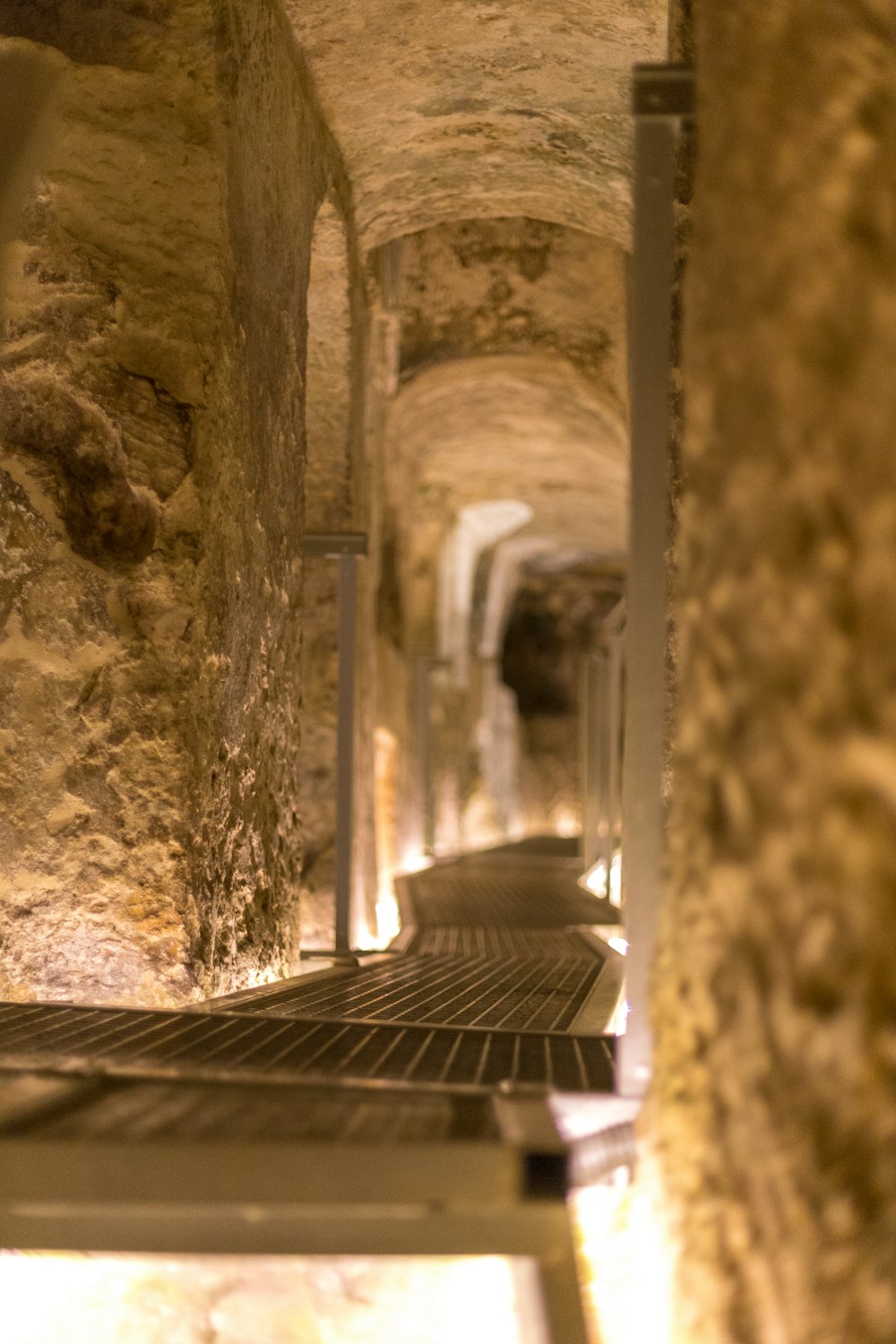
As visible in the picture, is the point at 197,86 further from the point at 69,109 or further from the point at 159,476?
the point at 159,476

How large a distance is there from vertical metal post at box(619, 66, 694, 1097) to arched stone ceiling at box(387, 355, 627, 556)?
5.88 m

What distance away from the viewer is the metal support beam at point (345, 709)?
14.8 feet

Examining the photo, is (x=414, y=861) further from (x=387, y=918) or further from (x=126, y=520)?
(x=126, y=520)

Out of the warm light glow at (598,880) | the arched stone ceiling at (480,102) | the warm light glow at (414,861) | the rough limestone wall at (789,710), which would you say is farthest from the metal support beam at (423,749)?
the rough limestone wall at (789,710)

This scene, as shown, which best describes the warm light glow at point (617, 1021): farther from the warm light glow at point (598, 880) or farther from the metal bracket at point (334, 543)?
the warm light glow at point (598, 880)

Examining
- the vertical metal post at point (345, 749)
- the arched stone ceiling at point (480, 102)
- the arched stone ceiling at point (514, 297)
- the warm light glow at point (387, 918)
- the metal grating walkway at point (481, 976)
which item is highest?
the arched stone ceiling at point (514, 297)

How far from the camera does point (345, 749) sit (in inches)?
182

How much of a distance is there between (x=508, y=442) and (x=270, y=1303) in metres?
9.10

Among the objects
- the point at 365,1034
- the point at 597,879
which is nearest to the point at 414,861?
the point at 597,879

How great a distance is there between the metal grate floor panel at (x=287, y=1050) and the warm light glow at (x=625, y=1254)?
0.20m

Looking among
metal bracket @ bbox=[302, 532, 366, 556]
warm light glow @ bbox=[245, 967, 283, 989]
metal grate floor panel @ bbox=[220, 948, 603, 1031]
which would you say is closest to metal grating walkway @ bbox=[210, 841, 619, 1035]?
metal grate floor panel @ bbox=[220, 948, 603, 1031]

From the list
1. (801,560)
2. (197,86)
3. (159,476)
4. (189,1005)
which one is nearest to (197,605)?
(159,476)

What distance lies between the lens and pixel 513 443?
10625 mm

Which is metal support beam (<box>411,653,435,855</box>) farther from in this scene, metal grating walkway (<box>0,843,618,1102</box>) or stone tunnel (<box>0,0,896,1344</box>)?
metal grating walkway (<box>0,843,618,1102</box>)
